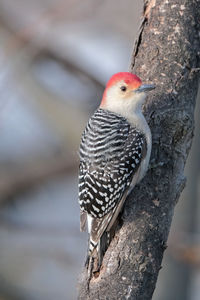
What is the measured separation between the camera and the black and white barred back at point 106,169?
17.2 ft

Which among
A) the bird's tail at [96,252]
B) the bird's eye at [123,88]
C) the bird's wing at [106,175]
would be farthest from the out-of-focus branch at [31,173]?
the bird's tail at [96,252]

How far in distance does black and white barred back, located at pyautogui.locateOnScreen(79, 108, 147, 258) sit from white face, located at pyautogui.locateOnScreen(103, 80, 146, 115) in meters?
0.27

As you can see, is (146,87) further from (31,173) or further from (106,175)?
(31,173)

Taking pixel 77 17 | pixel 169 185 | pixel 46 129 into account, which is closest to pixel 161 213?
pixel 169 185

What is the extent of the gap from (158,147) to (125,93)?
741 mm

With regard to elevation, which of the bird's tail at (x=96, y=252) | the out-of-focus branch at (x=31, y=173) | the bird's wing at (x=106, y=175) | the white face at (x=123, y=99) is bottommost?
the bird's tail at (x=96, y=252)

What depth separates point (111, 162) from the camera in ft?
17.5

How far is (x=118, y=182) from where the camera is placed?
5273mm

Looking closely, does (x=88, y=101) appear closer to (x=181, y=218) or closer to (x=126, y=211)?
(x=181, y=218)

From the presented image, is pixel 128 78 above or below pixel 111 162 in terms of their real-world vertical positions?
above

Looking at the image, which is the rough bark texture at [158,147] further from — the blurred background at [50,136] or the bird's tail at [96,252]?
the blurred background at [50,136]

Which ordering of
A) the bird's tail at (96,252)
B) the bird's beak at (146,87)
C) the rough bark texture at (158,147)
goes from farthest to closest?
the bird's beak at (146,87)
the bird's tail at (96,252)
the rough bark texture at (158,147)

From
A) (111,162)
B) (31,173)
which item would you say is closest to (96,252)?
(111,162)

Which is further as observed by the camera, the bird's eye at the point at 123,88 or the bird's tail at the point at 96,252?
the bird's eye at the point at 123,88
